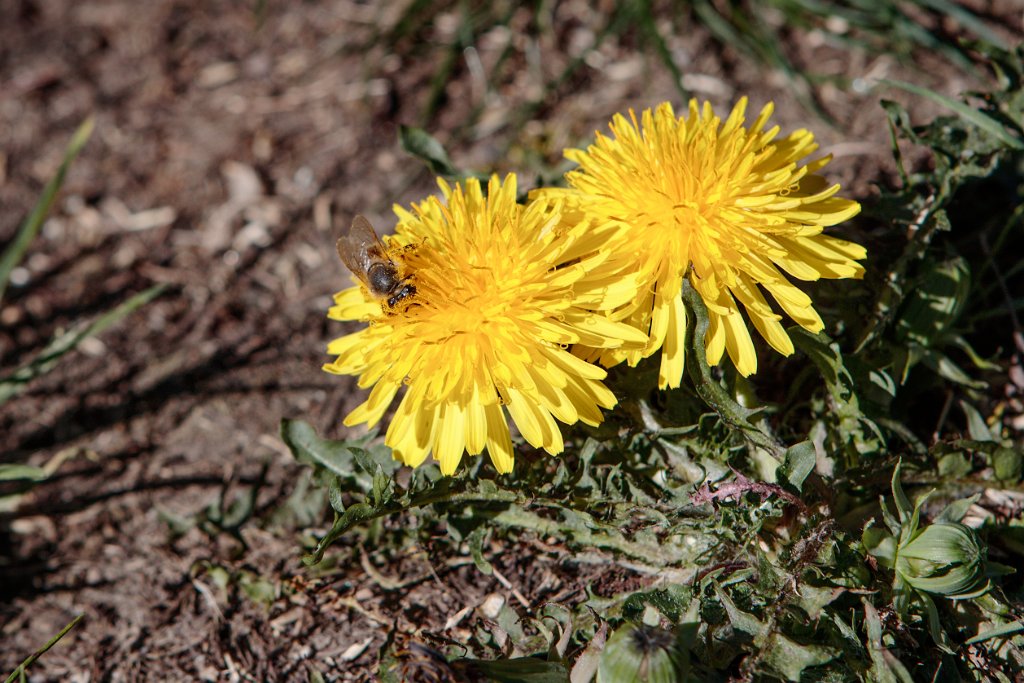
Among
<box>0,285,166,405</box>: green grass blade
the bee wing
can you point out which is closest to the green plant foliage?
the bee wing

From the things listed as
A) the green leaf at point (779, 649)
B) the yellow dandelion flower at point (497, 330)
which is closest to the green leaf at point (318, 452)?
the yellow dandelion flower at point (497, 330)

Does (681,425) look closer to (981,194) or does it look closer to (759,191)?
(759,191)

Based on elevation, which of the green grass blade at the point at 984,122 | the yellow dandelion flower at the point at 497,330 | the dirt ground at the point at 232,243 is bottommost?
the dirt ground at the point at 232,243

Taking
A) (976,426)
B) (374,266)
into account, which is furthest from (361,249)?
(976,426)

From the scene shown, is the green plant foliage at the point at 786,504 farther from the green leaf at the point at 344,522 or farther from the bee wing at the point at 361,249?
the bee wing at the point at 361,249

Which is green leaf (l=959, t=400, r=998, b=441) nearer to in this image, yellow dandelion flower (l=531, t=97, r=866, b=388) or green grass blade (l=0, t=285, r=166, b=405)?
yellow dandelion flower (l=531, t=97, r=866, b=388)

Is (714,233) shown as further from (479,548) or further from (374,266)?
(479,548)
